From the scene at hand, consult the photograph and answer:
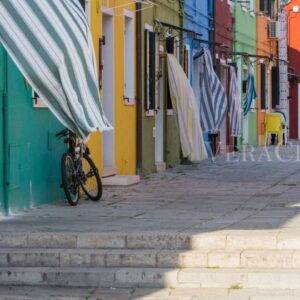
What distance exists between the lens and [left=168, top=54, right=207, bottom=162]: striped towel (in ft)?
68.4

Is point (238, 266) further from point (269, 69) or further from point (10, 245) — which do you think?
point (269, 69)

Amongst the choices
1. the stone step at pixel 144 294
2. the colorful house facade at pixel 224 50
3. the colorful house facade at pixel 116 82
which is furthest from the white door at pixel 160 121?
the stone step at pixel 144 294

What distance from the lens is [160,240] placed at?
1068cm

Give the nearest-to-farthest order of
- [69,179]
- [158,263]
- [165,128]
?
[158,263] < [69,179] < [165,128]

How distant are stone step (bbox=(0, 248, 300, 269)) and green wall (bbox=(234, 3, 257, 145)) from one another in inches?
867

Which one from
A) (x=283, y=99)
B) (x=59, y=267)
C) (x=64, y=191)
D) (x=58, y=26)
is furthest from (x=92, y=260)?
(x=283, y=99)

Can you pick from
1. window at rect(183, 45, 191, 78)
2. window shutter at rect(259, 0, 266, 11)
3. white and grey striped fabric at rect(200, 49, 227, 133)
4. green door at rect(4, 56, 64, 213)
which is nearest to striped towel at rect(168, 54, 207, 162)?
white and grey striped fabric at rect(200, 49, 227, 133)

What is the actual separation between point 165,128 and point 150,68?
6.85 ft

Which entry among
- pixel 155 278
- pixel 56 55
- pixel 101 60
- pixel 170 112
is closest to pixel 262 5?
pixel 170 112

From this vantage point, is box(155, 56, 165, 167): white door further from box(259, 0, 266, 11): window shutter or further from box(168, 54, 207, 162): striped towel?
box(259, 0, 266, 11): window shutter

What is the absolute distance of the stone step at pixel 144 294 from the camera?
9.34 m

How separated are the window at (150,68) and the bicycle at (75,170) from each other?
17.5 feet

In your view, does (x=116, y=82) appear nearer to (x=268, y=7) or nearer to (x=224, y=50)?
(x=224, y=50)

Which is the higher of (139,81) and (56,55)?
(139,81)
